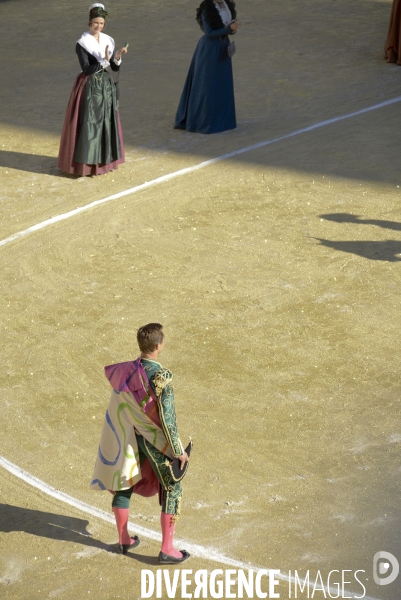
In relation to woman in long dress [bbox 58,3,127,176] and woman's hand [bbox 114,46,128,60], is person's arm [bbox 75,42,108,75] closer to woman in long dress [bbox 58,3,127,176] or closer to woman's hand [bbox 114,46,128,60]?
woman in long dress [bbox 58,3,127,176]

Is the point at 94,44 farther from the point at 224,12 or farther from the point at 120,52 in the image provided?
the point at 224,12

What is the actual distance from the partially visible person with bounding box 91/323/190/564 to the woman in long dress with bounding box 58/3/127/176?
5.92 m

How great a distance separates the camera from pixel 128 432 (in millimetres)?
4910

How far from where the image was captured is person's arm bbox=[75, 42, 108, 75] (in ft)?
32.9

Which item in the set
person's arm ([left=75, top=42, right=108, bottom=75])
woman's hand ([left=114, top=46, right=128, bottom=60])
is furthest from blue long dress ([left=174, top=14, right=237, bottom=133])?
person's arm ([left=75, top=42, right=108, bottom=75])

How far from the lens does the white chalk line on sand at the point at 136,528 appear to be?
16.5 ft

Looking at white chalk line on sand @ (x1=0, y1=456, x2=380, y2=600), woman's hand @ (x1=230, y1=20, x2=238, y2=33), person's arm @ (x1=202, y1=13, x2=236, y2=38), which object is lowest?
white chalk line on sand @ (x1=0, y1=456, x2=380, y2=600)

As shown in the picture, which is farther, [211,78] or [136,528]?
[211,78]

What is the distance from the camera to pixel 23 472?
5.86 m

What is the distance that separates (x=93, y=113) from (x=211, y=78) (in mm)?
2027

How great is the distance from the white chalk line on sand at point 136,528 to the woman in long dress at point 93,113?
5221mm

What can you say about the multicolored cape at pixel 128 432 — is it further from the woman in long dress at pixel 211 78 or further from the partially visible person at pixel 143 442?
the woman in long dress at pixel 211 78

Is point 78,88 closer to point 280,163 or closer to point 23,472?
point 280,163

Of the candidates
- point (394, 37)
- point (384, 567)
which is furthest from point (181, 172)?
point (384, 567)
